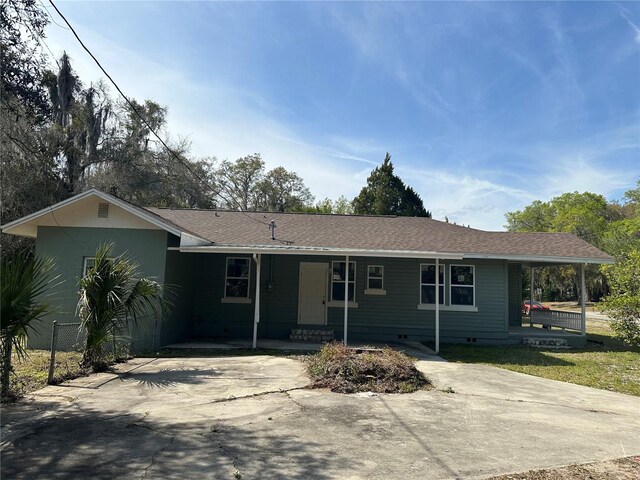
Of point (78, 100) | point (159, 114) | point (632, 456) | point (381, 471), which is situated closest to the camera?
point (381, 471)

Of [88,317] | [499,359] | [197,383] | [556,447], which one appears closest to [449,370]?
[499,359]

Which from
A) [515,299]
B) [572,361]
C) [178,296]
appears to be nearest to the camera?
[572,361]

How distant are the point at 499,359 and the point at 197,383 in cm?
754

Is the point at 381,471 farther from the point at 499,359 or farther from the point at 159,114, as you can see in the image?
the point at 159,114

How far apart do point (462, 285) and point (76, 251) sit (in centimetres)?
1125

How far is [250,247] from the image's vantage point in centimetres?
1113

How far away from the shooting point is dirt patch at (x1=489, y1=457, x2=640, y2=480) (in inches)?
156

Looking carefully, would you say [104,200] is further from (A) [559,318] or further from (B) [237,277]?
(A) [559,318]

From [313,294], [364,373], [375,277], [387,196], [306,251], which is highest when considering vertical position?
[387,196]

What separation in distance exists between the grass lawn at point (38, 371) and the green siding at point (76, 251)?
1.24 meters

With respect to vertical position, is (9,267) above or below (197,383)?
above

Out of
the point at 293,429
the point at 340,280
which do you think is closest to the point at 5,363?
the point at 293,429

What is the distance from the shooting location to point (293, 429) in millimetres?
5121

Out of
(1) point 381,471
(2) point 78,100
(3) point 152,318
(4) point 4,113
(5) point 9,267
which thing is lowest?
(1) point 381,471
